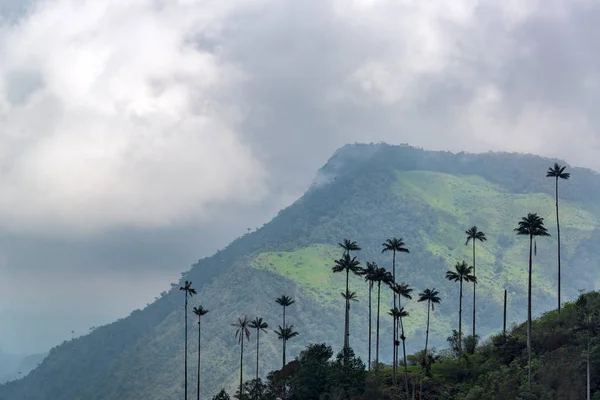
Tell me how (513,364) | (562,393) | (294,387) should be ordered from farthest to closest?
(294,387) → (513,364) → (562,393)

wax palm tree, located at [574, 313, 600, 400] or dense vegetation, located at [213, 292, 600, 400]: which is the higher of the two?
wax palm tree, located at [574, 313, 600, 400]

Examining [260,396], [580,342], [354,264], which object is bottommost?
[260,396]

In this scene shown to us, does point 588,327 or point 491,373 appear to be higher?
point 588,327

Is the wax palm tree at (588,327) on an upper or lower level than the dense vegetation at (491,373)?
upper

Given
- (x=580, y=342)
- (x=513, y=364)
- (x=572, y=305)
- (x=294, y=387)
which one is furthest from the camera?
(x=294, y=387)

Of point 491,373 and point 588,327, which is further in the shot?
point 491,373

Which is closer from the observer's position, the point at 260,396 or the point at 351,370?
the point at 351,370

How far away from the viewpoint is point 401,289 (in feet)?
534

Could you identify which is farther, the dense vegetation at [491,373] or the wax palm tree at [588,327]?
the dense vegetation at [491,373]

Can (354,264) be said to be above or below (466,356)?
above

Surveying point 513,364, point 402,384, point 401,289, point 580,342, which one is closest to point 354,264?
point 401,289

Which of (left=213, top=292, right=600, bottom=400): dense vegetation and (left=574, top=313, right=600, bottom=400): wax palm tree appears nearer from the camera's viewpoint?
(left=574, top=313, right=600, bottom=400): wax palm tree

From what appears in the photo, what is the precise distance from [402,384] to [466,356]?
13063mm

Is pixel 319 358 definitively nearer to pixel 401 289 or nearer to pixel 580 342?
pixel 401 289
